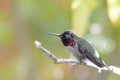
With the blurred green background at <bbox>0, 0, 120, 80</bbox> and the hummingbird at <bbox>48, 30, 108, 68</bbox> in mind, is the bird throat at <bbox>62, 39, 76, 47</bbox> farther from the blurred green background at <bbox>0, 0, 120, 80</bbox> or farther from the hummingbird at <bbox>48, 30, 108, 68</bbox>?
the blurred green background at <bbox>0, 0, 120, 80</bbox>

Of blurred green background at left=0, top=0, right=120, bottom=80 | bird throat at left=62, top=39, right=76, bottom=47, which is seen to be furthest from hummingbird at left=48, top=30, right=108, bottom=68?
blurred green background at left=0, top=0, right=120, bottom=80

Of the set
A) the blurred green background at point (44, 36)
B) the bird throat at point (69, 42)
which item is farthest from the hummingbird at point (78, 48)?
the blurred green background at point (44, 36)

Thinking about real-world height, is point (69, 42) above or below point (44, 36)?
above

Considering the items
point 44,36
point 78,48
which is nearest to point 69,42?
point 78,48

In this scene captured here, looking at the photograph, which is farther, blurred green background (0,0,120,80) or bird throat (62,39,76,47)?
blurred green background (0,0,120,80)

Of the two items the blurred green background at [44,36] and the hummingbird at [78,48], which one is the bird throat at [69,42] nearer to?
the hummingbird at [78,48]

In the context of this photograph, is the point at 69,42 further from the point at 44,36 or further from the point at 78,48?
the point at 44,36

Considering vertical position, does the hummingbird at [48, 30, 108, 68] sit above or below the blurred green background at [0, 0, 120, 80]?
above

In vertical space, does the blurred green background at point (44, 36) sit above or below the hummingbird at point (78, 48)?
below

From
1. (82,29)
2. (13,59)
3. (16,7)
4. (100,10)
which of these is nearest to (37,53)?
(13,59)
